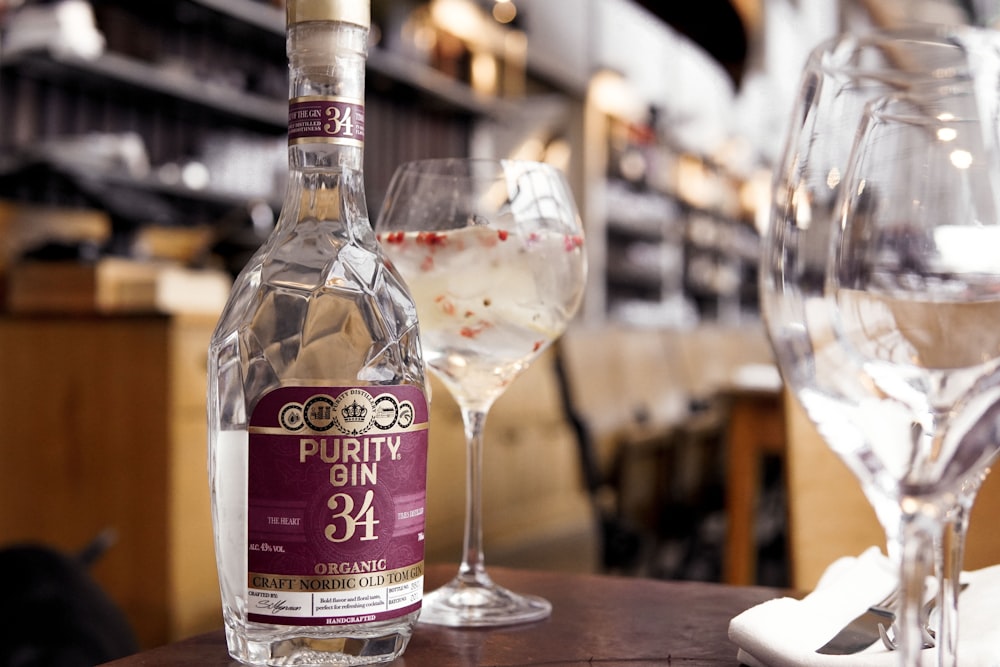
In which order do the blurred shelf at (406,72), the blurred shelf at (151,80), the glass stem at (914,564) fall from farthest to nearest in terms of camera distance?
the blurred shelf at (406,72), the blurred shelf at (151,80), the glass stem at (914,564)

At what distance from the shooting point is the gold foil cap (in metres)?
0.48

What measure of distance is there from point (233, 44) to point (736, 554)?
2693 mm

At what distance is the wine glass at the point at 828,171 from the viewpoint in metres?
0.33

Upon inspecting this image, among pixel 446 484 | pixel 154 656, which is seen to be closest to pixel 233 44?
pixel 446 484

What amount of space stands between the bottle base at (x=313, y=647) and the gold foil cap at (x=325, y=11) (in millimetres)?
277

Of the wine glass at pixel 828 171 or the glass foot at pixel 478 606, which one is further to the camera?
the glass foot at pixel 478 606

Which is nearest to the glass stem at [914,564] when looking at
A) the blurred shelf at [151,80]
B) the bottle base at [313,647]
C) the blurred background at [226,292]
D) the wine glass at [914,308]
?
the wine glass at [914,308]

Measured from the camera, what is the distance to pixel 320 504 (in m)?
0.46

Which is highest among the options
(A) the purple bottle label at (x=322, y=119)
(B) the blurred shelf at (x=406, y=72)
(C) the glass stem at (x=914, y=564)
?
(B) the blurred shelf at (x=406, y=72)

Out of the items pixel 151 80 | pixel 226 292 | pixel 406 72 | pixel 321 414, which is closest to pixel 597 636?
pixel 321 414

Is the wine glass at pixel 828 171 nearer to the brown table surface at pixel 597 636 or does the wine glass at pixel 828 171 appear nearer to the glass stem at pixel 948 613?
the glass stem at pixel 948 613

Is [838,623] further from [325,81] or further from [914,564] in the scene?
[325,81]

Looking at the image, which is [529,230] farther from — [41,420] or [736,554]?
[41,420]

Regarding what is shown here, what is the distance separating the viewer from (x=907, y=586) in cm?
32
